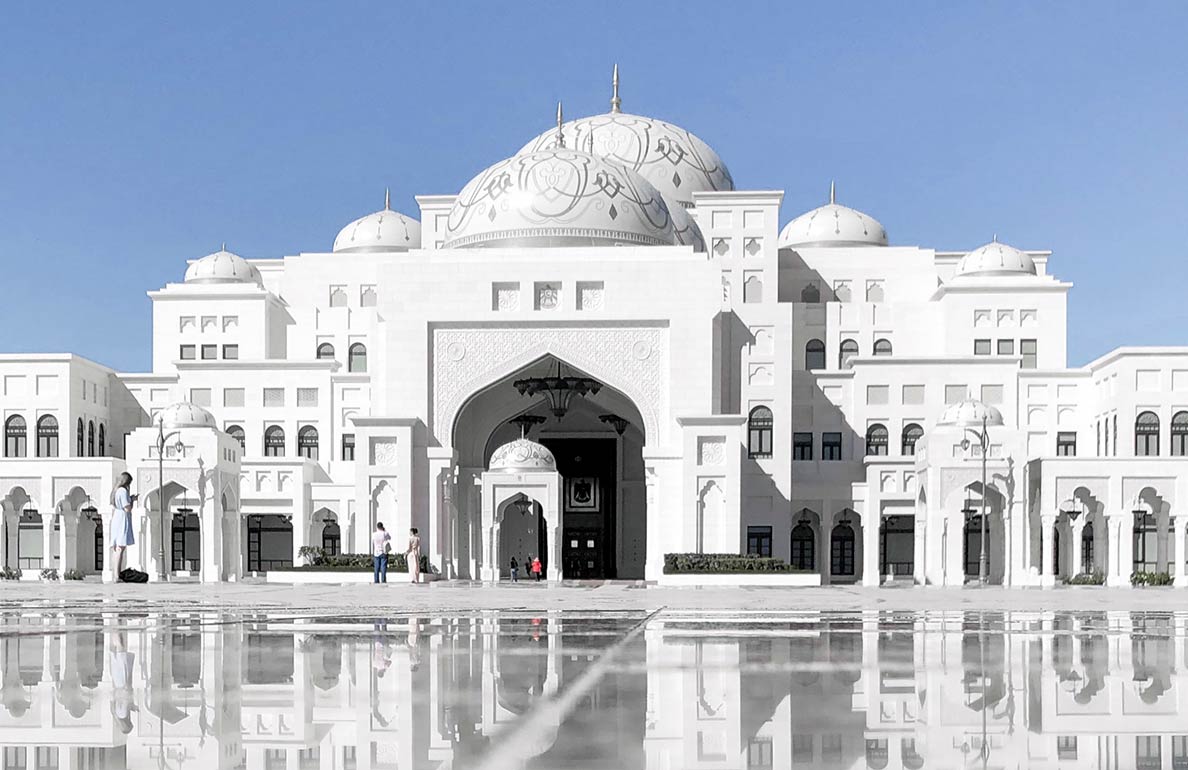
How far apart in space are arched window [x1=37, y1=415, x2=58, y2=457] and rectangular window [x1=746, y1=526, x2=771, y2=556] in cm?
2231

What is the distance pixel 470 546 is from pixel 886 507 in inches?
474

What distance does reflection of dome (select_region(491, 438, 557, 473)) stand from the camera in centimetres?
3559

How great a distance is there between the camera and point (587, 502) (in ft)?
145

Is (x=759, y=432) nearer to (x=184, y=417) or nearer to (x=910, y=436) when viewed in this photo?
(x=910, y=436)

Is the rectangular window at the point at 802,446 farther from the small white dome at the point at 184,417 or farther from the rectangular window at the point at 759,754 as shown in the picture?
the rectangular window at the point at 759,754

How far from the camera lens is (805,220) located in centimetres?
5234

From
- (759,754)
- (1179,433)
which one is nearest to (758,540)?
(1179,433)

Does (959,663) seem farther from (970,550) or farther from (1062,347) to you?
(1062,347)

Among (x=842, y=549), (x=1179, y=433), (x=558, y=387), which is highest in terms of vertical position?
(x=558, y=387)

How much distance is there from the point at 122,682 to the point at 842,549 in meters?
38.2

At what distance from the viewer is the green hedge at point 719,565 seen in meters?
30.9

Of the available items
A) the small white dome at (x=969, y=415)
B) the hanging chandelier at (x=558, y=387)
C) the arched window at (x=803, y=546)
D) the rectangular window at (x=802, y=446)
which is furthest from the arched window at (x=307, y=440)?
the small white dome at (x=969, y=415)

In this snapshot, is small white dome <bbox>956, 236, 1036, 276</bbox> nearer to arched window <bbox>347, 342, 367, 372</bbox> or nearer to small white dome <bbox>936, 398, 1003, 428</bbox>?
small white dome <bbox>936, 398, 1003, 428</bbox>

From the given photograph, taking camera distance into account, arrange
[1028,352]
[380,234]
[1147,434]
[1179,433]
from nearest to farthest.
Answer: [1147,434] < [1179,433] < [1028,352] < [380,234]
